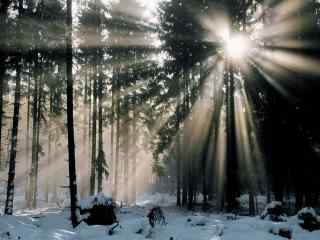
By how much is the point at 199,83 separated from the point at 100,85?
7.36 meters

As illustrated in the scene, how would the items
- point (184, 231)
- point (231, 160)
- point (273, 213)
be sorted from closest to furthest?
point (184, 231)
point (273, 213)
point (231, 160)

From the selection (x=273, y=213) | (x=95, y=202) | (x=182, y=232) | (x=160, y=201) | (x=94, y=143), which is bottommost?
(x=160, y=201)

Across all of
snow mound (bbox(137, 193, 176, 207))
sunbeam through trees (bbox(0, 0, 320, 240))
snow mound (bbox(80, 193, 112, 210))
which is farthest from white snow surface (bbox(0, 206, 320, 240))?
snow mound (bbox(137, 193, 176, 207))

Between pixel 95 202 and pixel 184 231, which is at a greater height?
pixel 95 202

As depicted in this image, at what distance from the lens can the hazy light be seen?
22281mm

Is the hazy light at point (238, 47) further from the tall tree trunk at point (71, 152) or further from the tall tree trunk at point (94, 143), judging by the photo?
the tall tree trunk at point (71, 152)

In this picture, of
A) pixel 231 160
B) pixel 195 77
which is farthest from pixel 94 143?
pixel 195 77

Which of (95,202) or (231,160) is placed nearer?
(95,202)

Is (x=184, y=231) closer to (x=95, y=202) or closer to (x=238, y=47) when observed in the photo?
(x=95, y=202)

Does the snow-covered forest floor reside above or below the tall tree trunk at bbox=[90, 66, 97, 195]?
below

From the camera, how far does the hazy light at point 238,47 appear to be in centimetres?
2228

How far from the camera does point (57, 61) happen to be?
26.2 m

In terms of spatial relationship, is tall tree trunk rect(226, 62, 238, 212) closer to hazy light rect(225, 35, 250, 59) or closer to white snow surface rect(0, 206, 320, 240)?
hazy light rect(225, 35, 250, 59)

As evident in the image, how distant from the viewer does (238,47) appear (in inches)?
887
